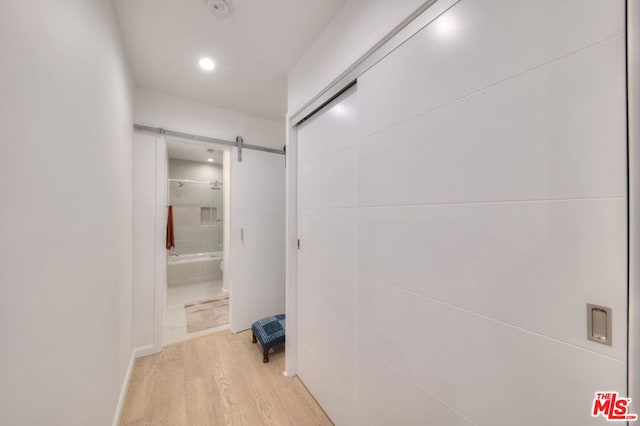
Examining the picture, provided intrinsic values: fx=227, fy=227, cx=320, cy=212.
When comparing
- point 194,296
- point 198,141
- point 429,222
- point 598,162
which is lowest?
point 194,296

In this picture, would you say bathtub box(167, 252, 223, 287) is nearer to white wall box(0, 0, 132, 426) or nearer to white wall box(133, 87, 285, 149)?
white wall box(133, 87, 285, 149)

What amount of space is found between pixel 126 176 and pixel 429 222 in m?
2.24

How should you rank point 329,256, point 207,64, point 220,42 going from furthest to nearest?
point 207,64 → point 220,42 → point 329,256

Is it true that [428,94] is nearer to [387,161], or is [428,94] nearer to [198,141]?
[387,161]

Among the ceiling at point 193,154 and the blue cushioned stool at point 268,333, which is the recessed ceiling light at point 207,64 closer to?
the ceiling at point 193,154

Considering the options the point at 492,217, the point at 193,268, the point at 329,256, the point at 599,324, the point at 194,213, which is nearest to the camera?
the point at 599,324

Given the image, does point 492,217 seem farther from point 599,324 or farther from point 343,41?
point 343,41

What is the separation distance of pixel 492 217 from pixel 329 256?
0.98 meters

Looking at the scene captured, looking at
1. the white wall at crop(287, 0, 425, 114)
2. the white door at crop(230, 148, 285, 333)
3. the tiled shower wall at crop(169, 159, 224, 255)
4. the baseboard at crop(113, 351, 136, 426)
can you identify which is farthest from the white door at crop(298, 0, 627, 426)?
the tiled shower wall at crop(169, 159, 224, 255)

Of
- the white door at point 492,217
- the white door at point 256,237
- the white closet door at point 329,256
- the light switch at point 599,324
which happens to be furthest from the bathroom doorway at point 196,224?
the light switch at point 599,324

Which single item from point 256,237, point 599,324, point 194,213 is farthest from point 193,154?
point 599,324

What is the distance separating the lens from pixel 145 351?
223 cm

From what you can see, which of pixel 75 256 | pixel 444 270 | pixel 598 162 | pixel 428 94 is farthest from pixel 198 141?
pixel 598 162

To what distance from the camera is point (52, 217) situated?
2.38 feet
